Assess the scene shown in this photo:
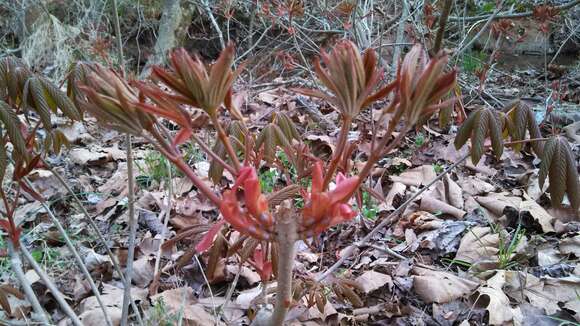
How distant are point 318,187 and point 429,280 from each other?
929 millimetres

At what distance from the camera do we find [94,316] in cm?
131

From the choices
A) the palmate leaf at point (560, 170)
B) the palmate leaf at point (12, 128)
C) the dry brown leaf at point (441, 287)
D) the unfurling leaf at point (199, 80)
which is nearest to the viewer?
the unfurling leaf at point (199, 80)

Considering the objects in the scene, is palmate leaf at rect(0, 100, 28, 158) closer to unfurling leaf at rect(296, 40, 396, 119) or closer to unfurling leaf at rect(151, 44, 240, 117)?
unfurling leaf at rect(151, 44, 240, 117)

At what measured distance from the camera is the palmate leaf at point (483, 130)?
1.00 meters

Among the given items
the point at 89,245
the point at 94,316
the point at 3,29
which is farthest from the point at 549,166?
the point at 3,29

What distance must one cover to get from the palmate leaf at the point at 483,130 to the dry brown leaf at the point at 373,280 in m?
0.53

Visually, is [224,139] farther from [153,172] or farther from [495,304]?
[153,172]

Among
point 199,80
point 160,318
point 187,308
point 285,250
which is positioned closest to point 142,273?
point 187,308

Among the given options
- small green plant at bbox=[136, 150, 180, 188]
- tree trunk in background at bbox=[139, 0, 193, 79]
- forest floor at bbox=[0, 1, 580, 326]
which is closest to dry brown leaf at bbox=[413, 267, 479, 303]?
forest floor at bbox=[0, 1, 580, 326]

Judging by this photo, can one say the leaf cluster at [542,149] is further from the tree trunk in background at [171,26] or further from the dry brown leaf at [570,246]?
the tree trunk in background at [171,26]

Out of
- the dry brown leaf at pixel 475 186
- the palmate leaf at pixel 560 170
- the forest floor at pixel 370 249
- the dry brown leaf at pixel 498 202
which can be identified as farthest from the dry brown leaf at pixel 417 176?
the palmate leaf at pixel 560 170

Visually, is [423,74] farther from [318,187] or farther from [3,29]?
[3,29]

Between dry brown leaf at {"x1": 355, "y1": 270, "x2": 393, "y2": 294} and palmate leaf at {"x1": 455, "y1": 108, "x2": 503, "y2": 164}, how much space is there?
527 mm

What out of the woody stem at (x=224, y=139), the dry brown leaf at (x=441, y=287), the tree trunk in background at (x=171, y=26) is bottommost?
the dry brown leaf at (x=441, y=287)
